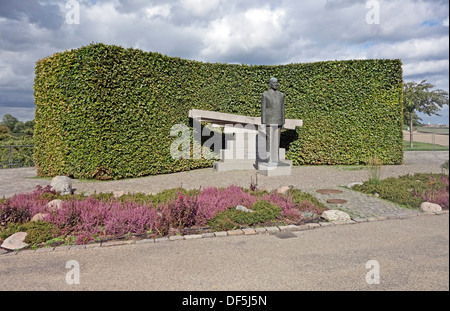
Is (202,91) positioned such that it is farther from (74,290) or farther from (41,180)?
(74,290)

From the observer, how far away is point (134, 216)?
5.79 metres

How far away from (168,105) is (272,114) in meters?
4.16

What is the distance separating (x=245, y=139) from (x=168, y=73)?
13.9 ft

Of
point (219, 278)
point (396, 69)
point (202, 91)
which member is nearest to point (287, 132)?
point (202, 91)

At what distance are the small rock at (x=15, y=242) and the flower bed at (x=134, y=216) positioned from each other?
93mm

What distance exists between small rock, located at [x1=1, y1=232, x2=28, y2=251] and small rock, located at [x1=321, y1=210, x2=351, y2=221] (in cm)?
536

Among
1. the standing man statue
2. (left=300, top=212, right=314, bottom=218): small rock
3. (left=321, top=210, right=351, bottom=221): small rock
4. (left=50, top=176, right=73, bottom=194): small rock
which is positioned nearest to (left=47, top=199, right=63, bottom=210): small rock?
(left=50, top=176, right=73, bottom=194): small rock

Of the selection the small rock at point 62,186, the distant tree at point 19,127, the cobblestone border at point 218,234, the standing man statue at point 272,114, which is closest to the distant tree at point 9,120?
the distant tree at point 19,127

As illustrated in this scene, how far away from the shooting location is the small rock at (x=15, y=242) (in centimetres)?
500

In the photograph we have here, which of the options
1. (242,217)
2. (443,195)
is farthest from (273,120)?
(443,195)

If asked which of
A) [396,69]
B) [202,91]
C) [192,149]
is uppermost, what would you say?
[396,69]

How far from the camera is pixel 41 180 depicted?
1180 cm

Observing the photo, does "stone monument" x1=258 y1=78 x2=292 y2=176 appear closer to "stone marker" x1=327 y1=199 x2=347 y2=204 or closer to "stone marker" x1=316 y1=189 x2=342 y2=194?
"stone marker" x1=316 y1=189 x2=342 y2=194

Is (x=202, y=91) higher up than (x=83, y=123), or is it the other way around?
(x=202, y=91)
